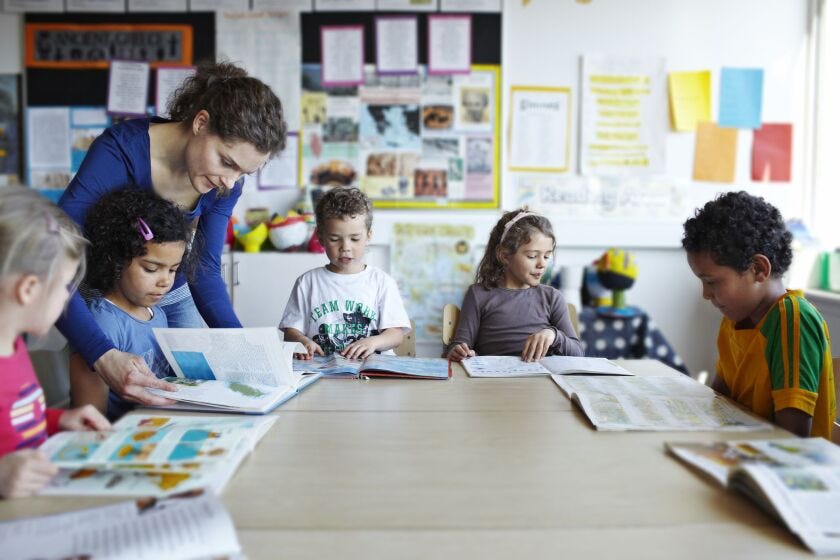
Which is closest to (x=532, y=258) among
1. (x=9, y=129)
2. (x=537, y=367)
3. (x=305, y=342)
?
(x=537, y=367)

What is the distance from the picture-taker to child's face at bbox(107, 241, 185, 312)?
147 cm

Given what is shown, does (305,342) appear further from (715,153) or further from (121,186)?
(715,153)

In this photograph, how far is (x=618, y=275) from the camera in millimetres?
2852

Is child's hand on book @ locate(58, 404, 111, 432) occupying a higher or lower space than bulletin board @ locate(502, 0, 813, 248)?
lower

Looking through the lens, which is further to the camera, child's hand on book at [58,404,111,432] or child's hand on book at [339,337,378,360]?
child's hand on book at [339,337,378,360]

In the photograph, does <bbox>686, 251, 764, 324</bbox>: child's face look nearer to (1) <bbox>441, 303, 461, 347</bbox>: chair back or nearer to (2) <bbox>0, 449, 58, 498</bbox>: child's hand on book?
(1) <bbox>441, 303, 461, 347</bbox>: chair back

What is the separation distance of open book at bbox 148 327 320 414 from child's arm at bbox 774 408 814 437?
90 cm

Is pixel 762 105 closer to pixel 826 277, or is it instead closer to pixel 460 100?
pixel 826 277

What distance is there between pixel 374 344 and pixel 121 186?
2.46 ft

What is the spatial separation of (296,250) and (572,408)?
1952 millimetres

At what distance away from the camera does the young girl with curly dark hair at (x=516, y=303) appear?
2.03 m

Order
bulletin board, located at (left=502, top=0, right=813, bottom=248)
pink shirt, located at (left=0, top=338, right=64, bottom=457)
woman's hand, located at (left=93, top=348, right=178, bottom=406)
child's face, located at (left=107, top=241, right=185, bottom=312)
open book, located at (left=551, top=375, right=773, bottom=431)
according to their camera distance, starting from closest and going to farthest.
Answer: pink shirt, located at (left=0, top=338, right=64, bottom=457) → open book, located at (left=551, top=375, right=773, bottom=431) → woman's hand, located at (left=93, top=348, right=178, bottom=406) → child's face, located at (left=107, top=241, right=185, bottom=312) → bulletin board, located at (left=502, top=0, right=813, bottom=248)

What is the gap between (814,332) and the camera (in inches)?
47.0

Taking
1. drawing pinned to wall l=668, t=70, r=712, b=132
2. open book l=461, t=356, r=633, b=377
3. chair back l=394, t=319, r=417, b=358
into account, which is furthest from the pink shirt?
drawing pinned to wall l=668, t=70, r=712, b=132
